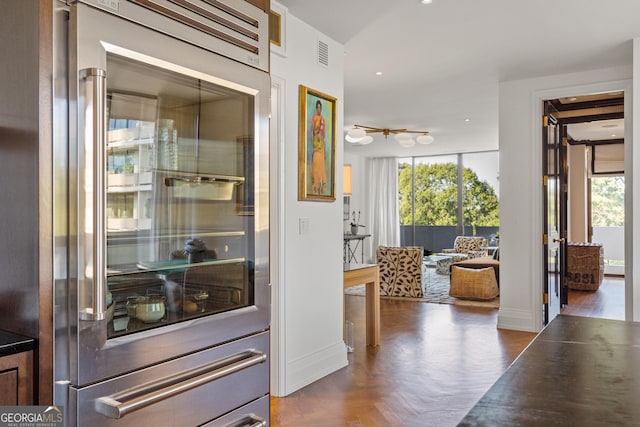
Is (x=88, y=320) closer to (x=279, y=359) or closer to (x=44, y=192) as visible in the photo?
(x=44, y=192)

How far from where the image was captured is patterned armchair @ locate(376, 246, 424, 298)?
23.1 feet

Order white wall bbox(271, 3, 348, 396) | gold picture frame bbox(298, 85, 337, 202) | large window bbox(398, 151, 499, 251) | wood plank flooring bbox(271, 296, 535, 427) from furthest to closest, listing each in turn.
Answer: large window bbox(398, 151, 499, 251)
gold picture frame bbox(298, 85, 337, 202)
white wall bbox(271, 3, 348, 396)
wood plank flooring bbox(271, 296, 535, 427)

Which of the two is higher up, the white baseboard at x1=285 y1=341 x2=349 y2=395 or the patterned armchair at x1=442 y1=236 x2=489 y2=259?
the patterned armchair at x1=442 y1=236 x2=489 y2=259

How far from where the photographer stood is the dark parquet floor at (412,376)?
2912 mm

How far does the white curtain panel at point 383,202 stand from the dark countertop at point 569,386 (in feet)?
34.9

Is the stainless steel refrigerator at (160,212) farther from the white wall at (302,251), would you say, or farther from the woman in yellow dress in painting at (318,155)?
the woman in yellow dress in painting at (318,155)

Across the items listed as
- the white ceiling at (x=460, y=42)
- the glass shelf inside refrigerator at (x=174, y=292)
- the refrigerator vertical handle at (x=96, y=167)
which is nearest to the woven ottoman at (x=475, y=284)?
the white ceiling at (x=460, y=42)

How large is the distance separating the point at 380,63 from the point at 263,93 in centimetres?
273

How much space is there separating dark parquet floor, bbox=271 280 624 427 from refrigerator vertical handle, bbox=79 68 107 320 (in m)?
1.72

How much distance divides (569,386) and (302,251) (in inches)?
99.0

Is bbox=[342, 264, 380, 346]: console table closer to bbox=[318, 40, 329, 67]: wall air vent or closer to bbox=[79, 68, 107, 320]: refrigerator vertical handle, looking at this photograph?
bbox=[318, 40, 329, 67]: wall air vent

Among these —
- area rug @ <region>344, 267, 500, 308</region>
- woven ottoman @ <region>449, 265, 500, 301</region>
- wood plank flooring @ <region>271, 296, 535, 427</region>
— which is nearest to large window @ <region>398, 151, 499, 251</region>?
area rug @ <region>344, 267, 500, 308</region>

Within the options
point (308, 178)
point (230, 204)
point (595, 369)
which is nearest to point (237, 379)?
point (230, 204)

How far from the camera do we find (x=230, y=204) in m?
2.02
